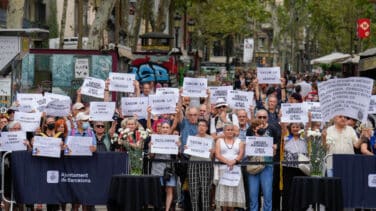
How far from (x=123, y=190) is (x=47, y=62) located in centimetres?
1129

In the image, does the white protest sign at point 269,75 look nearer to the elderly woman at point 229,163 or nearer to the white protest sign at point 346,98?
the white protest sign at point 346,98

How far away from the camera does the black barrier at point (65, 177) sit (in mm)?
17062

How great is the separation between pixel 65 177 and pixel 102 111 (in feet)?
6.29

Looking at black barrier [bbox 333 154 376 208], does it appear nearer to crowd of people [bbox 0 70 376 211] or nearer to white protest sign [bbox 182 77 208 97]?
crowd of people [bbox 0 70 376 211]

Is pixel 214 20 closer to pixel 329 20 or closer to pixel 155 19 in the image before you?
pixel 329 20

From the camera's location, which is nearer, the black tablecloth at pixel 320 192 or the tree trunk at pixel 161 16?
the black tablecloth at pixel 320 192

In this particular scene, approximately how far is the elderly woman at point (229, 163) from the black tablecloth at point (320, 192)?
1193 mm

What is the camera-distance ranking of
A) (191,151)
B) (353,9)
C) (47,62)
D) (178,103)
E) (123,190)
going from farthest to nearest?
(353,9) < (47,62) < (178,103) < (191,151) < (123,190)

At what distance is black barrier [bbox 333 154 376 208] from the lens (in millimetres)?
17156

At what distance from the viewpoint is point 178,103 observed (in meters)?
19.5

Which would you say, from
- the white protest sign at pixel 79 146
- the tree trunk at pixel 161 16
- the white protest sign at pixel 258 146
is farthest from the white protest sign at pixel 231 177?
the tree trunk at pixel 161 16

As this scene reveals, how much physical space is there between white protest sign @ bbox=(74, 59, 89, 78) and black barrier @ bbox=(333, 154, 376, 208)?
35.3ft

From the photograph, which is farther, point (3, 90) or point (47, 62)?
point (47, 62)

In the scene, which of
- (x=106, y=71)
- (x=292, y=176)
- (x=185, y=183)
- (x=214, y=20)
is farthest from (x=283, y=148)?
(x=214, y=20)
